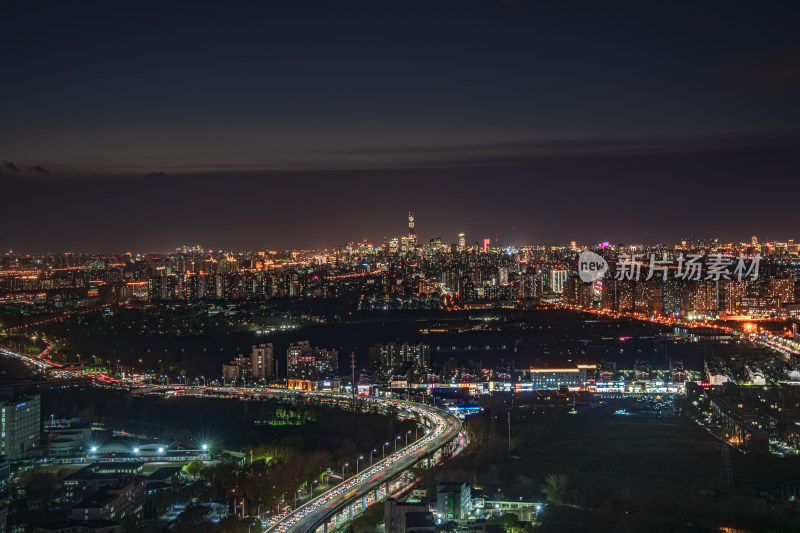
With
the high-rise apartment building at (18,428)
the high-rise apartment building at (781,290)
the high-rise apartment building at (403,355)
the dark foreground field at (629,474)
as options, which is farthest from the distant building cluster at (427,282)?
the high-rise apartment building at (18,428)

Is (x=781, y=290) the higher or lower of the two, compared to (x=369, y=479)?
higher

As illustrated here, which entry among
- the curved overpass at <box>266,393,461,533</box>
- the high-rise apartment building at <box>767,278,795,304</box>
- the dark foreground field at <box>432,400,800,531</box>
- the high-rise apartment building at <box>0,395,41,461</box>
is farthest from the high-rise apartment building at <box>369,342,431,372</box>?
the high-rise apartment building at <box>767,278,795,304</box>

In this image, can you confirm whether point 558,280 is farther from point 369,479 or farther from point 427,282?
point 369,479

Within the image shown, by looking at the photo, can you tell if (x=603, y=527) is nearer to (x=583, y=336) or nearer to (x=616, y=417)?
(x=616, y=417)

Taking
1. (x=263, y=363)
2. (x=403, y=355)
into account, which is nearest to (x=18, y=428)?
(x=263, y=363)

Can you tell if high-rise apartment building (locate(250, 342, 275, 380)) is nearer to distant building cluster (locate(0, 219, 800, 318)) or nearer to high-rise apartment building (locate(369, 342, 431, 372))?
high-rise apartment building (locate(369, 342, 431, 372))

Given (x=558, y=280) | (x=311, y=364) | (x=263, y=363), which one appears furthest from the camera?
(x=558, y=280)

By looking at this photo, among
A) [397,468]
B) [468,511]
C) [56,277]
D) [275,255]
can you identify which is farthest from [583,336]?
[275,255]

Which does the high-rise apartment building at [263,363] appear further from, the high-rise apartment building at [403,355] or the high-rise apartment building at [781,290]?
the high-rise apartment building at [781,290]
